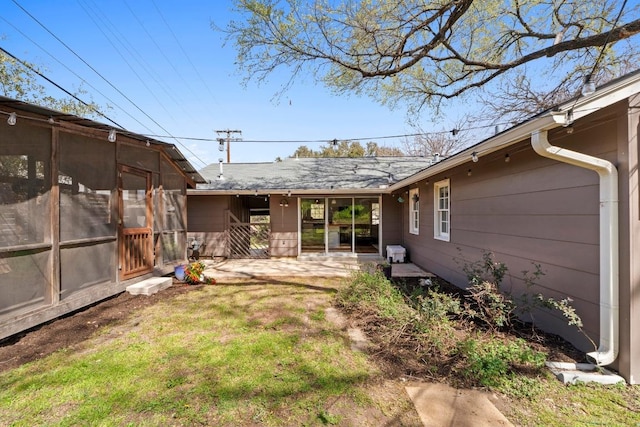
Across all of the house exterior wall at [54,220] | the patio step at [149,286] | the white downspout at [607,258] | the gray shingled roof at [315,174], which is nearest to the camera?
the white downspout at [607,258]

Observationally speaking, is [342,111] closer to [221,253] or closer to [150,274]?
[221,253]

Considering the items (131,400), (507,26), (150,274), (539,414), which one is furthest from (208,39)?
(539,414)

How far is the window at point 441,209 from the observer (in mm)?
6766

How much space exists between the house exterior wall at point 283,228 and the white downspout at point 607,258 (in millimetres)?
8096

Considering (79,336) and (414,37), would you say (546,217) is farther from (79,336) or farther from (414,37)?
(79,336)

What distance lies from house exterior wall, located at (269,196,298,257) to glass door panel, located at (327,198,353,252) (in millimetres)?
1188

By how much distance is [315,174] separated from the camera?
11.1m

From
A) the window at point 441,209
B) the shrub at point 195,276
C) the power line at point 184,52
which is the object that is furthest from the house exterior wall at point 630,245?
the power line at point 184,52

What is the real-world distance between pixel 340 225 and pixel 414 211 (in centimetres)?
254

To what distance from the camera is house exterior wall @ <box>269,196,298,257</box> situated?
10102mm

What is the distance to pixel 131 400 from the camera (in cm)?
247

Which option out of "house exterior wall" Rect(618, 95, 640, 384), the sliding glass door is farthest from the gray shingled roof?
"house exterior wall" Rect(618, 95, 640, 384)

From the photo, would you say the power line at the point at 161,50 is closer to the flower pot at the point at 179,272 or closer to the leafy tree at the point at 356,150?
the flower pot at the point at 179,272

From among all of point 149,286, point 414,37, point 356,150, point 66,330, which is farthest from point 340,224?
point 356,150
